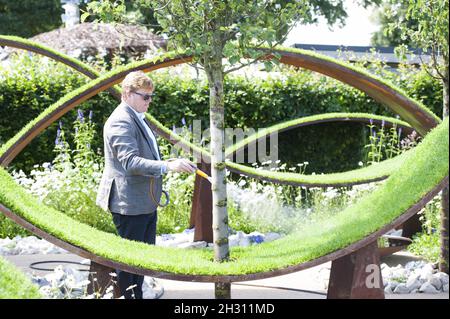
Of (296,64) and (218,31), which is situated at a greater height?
(296,64)

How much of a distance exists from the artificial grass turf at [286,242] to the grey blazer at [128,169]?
240mm

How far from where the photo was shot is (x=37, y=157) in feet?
30.7

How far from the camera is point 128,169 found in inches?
176

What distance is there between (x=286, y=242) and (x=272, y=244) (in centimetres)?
10

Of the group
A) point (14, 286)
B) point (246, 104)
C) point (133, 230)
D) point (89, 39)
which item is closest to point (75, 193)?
point (246, 104)

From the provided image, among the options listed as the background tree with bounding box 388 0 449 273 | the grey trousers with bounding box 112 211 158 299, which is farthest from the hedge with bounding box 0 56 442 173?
the grey trousers with bounding box 112 211 158 299

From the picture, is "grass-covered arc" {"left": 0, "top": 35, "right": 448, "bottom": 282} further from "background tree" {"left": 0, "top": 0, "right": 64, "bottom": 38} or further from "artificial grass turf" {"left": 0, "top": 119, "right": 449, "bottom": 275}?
"background tree" {"left": 0, "top": 0, "right": 64, "bottom": 38}

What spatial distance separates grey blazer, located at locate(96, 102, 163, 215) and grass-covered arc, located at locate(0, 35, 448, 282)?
24cm

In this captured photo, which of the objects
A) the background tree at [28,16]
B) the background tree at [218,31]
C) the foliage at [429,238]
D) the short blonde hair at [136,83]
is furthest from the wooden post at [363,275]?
the background tree at [28,16]

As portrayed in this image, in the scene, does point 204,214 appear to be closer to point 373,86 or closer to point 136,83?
point 373,86

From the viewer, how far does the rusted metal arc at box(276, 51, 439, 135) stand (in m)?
5.89
